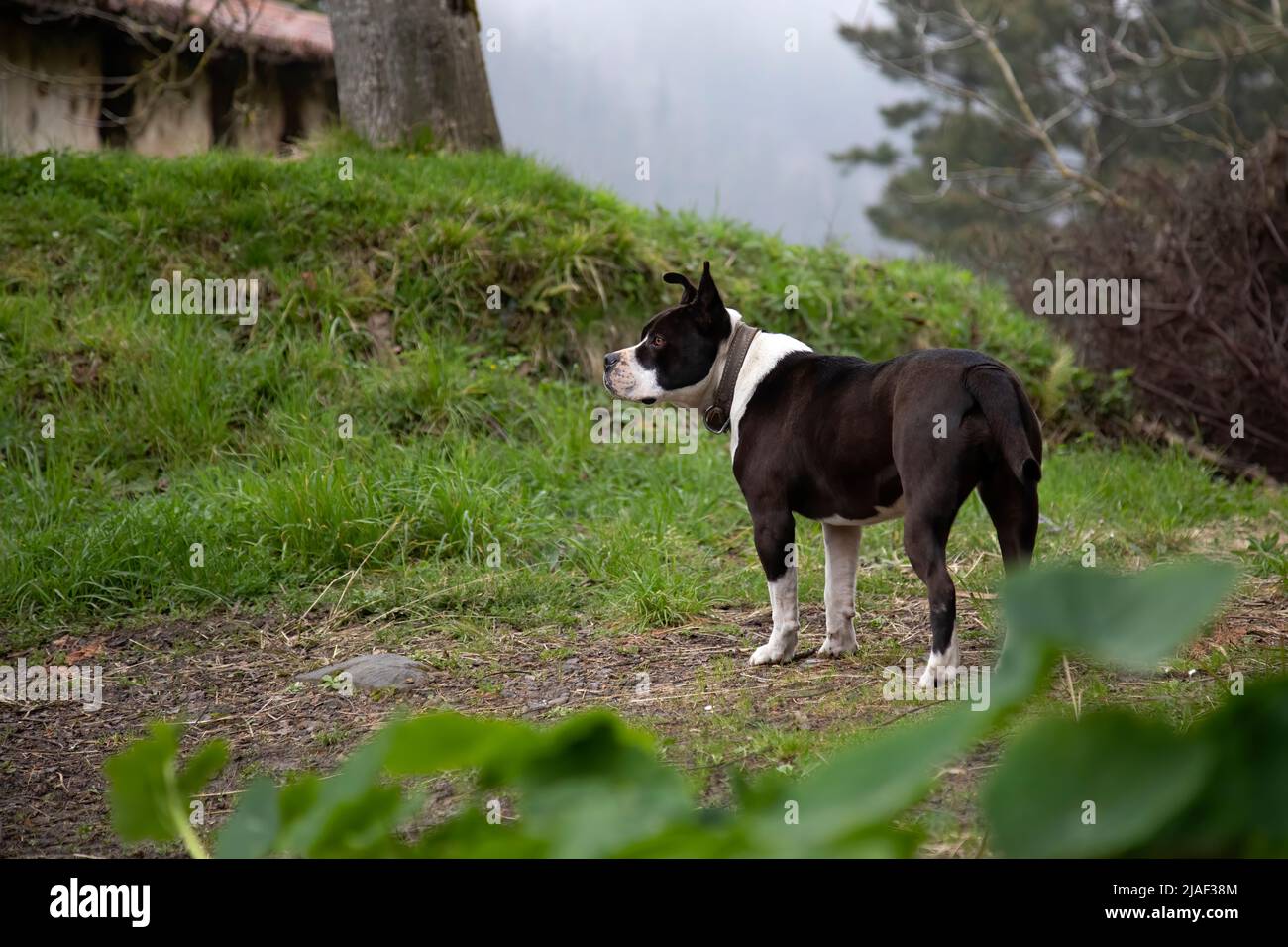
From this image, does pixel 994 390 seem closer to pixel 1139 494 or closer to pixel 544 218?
pixel 1139 494

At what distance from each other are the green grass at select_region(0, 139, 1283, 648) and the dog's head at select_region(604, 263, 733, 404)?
107cm

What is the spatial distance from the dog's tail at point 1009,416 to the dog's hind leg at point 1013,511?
126 mm

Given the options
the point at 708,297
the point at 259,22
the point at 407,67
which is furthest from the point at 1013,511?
the point at 259,22

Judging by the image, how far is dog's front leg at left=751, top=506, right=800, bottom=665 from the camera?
455 centimetres

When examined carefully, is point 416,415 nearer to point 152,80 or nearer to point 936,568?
point 936,568

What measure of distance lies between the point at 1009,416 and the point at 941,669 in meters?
0.88

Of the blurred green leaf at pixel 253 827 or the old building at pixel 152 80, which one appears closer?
the blurred green leaf at pixel 253 827

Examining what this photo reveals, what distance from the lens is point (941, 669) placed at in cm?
402

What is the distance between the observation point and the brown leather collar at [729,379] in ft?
15.8

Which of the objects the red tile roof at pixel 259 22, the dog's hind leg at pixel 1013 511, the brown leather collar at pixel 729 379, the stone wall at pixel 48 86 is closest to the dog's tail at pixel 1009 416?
the dog's hind leg at pixel 1013 511

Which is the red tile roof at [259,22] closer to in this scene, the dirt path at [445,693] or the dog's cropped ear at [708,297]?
the dirt path at [445,693]

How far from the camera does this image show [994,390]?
12.4 feet
